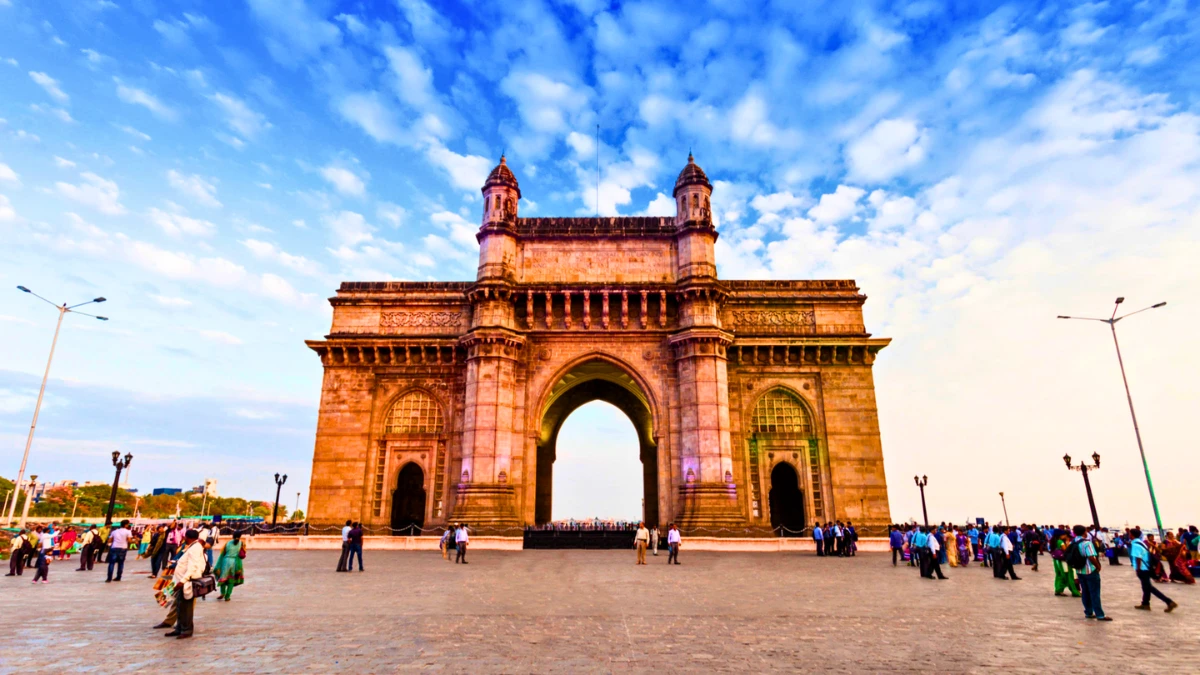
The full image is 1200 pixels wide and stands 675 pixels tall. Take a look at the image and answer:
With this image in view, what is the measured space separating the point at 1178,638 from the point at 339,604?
1242 cm

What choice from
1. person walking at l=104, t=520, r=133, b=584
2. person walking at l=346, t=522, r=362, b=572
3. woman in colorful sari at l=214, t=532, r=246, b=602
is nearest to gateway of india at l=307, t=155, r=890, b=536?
person walking at l=346, t=522, r=362, b=572

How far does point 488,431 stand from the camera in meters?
27.8

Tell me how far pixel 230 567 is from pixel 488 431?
54.1 feet

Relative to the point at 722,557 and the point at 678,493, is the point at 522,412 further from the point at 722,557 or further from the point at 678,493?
the point at 722,557

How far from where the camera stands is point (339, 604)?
10.9m

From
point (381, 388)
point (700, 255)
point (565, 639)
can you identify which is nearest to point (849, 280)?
point (700, 255)

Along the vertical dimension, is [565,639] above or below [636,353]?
below

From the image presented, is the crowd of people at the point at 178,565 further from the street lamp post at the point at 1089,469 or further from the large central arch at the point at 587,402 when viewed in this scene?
the street lamp post at the point at 1089,469

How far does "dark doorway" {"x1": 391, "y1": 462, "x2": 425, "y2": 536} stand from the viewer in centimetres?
3209

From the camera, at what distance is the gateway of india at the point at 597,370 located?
2850 centimetres

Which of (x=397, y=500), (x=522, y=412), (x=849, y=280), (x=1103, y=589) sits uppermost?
(x=849, y=280)

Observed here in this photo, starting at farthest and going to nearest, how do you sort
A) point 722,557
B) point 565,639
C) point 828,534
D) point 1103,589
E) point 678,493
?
point 678,493 < point 828,534 < point 722,557 < point 1103,589 < point 565,639

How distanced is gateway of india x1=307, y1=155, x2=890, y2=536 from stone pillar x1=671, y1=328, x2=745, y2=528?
0.25 ft

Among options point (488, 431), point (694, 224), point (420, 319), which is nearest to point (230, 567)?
point (488, 431)
